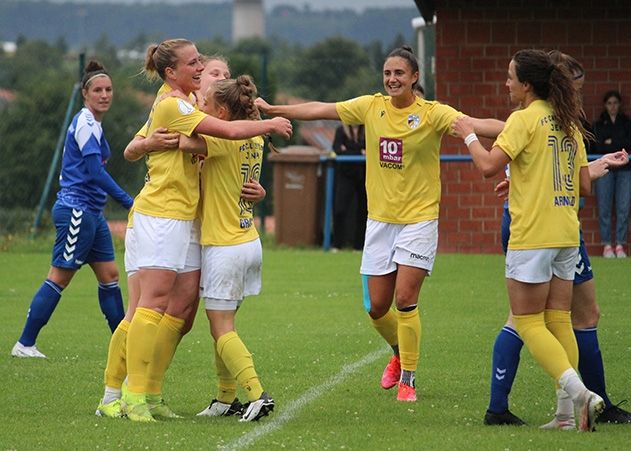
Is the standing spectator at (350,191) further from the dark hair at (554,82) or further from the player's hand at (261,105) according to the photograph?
the dark hair at (554,82)

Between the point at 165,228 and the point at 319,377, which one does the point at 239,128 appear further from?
the point at 319,377

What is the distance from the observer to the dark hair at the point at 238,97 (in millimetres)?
7680

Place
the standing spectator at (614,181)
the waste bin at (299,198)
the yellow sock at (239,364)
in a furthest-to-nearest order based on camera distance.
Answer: the waste bin at (299,198)
the standing spectator at (614,181)
the yellow sock at (239,364)

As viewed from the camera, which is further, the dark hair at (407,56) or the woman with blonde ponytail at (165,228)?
the dark hair at (407,56)

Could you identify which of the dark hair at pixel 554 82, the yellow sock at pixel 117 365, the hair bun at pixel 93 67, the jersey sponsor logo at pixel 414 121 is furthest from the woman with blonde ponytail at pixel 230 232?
the hair bun at pixel 93 67

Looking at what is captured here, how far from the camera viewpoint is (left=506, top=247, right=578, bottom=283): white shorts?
712cm

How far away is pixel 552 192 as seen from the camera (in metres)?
7.16

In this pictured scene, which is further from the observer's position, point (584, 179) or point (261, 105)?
point (261, 105)

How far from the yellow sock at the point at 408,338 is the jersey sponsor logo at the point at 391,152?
94 cm

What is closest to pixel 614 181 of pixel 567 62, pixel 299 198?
pixel 299 198

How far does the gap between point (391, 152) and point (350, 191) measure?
33.6ft

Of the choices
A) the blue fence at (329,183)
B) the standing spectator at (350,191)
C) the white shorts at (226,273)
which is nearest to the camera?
the white shorts at (226,273)

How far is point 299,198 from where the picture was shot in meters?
19.5

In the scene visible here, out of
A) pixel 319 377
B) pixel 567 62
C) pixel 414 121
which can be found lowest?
pixel 319 377
